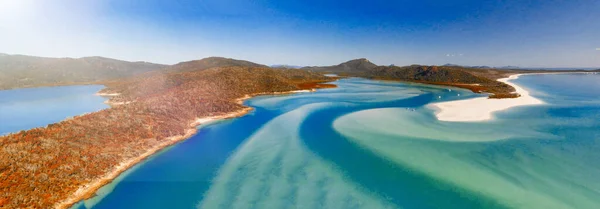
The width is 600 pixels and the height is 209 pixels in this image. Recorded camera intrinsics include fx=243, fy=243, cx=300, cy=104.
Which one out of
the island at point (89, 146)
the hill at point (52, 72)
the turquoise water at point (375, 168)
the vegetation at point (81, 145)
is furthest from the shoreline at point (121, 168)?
the hill at point (52, 72)

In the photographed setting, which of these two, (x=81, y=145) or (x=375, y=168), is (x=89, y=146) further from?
(x=375, y=168)

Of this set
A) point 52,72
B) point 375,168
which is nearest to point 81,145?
point 375,168

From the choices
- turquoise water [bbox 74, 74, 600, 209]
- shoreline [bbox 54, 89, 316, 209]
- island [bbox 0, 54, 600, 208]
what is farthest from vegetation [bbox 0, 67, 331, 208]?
turquoise water [bbox 74, 74, 600, 209]

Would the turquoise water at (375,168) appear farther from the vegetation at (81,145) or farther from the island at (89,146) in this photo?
the vegetation at (81,145)

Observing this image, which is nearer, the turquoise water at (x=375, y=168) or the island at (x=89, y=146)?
the turquoise water at (x=375, y=168)

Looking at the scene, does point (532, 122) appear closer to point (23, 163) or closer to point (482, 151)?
point (482, 151)
